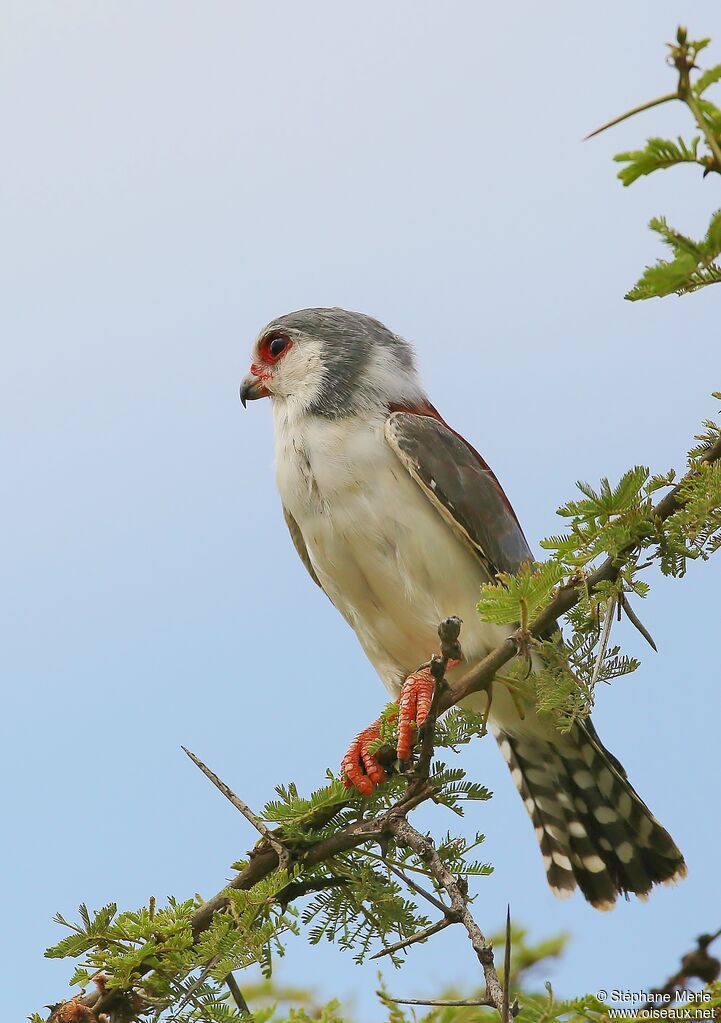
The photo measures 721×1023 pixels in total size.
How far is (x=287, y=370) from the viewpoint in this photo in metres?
5.14

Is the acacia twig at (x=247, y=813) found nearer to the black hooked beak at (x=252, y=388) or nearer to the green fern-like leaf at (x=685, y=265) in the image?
the green fern-like leaf at (x=685, y=265)

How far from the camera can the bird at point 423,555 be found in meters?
4.46

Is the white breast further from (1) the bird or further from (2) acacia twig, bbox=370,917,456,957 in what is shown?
(2) acacia twig, bbox=370,917,456,957

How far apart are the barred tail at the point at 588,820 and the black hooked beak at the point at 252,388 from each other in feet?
6.18

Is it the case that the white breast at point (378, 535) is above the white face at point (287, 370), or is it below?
below

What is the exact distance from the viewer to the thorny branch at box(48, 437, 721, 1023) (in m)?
2.75

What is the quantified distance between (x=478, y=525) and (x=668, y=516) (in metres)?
1.79

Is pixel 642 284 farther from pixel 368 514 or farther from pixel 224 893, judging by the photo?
pixel 368 514

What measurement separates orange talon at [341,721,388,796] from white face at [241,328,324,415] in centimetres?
163

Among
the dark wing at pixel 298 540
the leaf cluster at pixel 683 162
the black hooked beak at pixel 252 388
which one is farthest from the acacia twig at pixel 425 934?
the black hooked beak at pixel 252 388

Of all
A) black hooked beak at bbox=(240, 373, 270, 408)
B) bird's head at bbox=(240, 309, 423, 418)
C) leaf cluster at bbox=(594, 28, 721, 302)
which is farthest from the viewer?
black hooked beak at bbox=(240, 373, 270, 408)

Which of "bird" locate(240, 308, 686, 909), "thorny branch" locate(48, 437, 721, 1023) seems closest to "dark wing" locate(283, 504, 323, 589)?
"bird" locate(240, 308, 686, 909)

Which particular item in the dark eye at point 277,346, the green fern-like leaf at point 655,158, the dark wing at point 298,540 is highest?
the dark eye at point 277,346

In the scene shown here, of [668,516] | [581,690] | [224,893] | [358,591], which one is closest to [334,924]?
[224,893]
